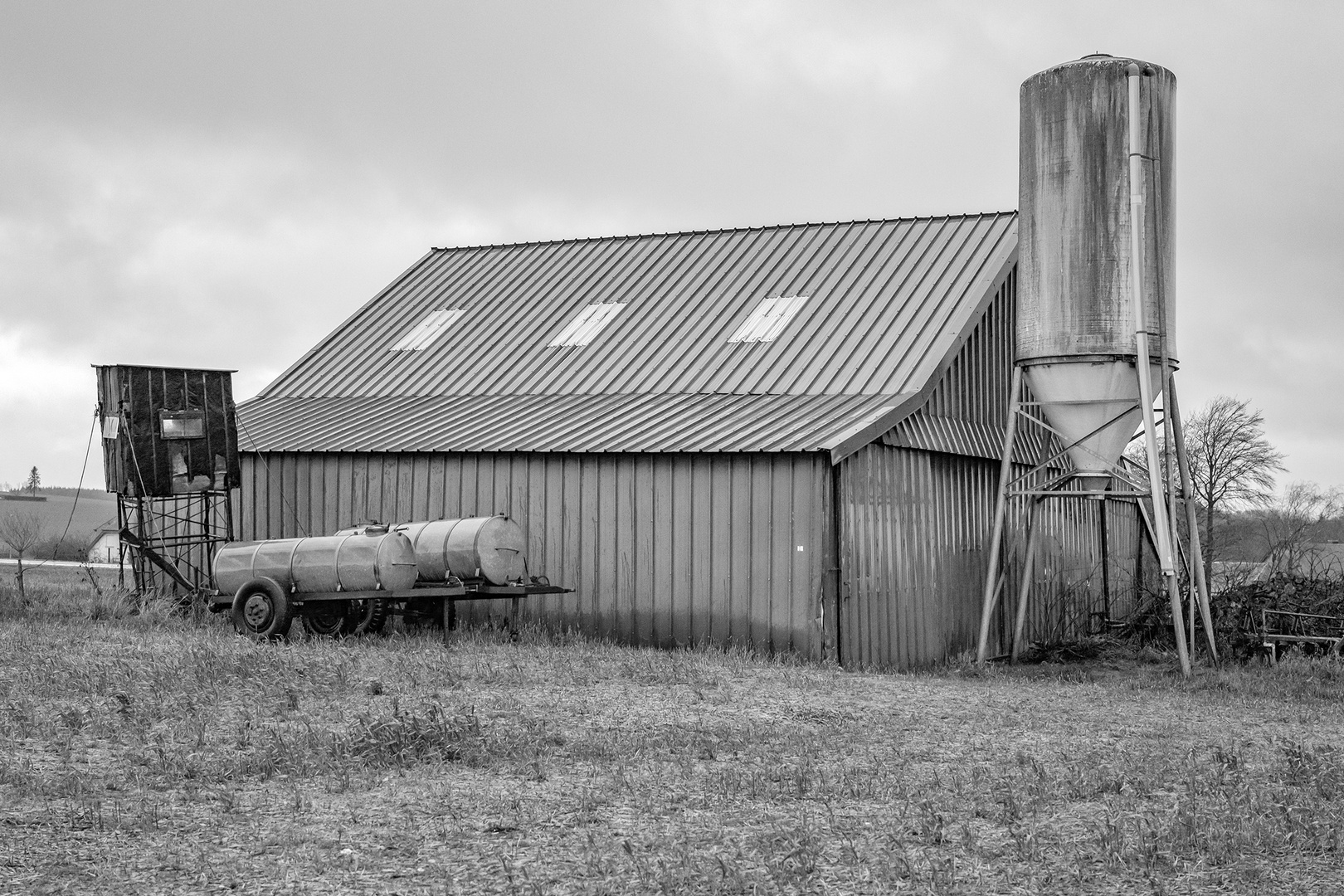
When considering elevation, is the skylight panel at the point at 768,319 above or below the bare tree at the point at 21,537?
above

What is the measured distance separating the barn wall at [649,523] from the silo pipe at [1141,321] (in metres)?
4.49

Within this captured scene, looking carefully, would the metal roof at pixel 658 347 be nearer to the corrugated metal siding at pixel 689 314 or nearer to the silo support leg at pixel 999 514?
the corrugated metal siding at pixel 689 314

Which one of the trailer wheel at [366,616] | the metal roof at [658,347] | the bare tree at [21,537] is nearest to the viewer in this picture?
the trailer wheel at [366,616]

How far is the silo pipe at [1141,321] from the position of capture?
65.0 ft

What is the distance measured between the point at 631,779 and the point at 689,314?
1677 cm

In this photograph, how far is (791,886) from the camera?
812 cm

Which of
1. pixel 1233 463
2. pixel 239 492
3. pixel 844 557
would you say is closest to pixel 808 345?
pixel 844 557

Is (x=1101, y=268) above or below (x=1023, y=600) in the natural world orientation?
above

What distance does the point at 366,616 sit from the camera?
69.2 ft

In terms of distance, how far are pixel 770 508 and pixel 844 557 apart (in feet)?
4.00

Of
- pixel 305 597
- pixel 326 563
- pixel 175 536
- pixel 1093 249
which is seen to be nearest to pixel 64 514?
pixel 175 536

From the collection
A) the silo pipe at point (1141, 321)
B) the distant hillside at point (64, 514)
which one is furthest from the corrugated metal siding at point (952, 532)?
the distant hillside at point (64, 514)

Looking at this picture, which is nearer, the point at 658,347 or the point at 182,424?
the point at 182,424

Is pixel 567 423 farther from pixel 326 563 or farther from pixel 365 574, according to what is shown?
pixel 326 563
